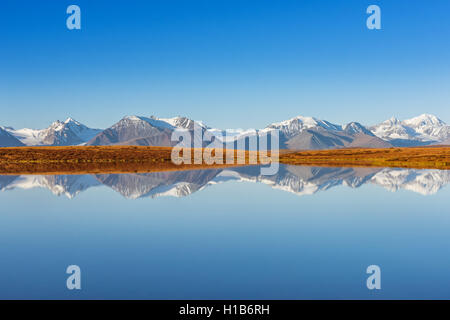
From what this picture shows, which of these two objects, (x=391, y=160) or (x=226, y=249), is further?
(x=391, y=160)

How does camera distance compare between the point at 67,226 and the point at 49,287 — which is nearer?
the point at 49,287

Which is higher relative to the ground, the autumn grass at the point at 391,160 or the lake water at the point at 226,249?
the autumn grass at the point at 391,160

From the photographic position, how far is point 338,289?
11.0m

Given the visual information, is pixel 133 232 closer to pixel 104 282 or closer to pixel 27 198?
pixel 104 282

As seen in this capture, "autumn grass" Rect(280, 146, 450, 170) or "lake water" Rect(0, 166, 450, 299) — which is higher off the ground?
"autumn grass" Rect(280, 146, 450, 170)

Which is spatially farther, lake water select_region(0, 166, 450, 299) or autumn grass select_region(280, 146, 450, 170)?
autumn grass select_region(280, 146, 450, 170)

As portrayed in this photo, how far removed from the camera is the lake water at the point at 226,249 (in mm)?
11109

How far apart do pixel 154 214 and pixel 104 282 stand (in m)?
12.2

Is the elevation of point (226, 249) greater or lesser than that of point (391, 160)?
lesser

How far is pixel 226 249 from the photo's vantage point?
1510 cm

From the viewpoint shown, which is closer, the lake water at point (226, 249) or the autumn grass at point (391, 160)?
the lake water at point (226, 249)

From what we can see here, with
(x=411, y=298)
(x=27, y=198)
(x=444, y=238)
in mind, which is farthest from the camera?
(x=27, y=198)

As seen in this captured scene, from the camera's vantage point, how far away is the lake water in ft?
36.4
